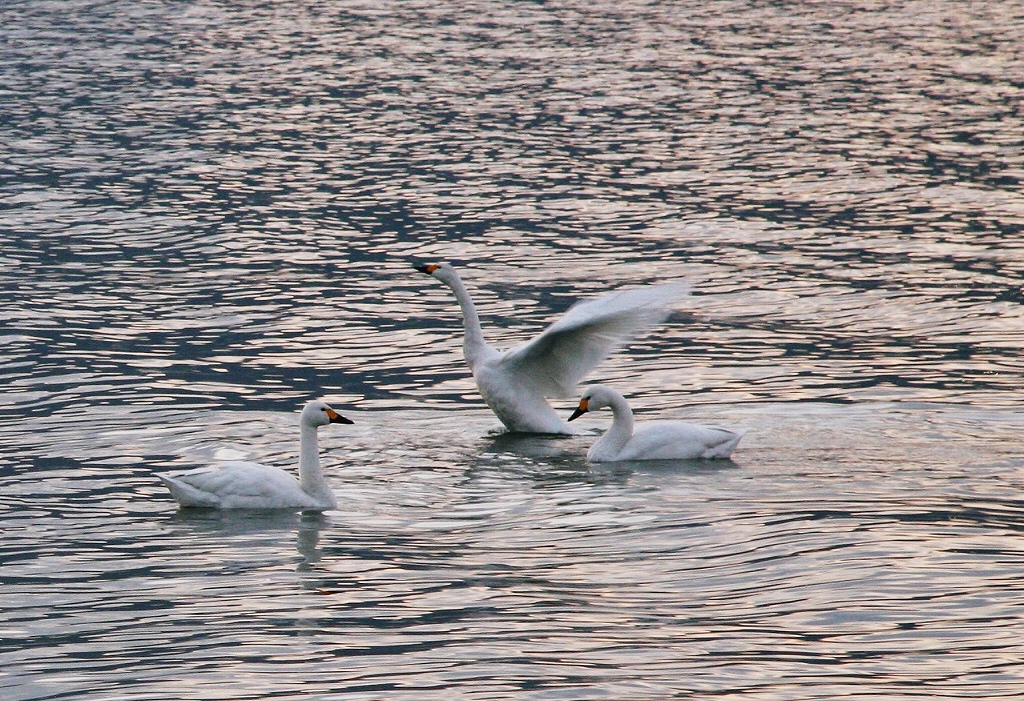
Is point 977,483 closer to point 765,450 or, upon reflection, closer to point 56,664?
point 765,450

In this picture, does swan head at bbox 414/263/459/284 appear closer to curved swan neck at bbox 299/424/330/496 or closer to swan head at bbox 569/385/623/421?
swan head at bbox 569/385/623/421

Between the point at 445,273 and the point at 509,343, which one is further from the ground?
the point at 445,273

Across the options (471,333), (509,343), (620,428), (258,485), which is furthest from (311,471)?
A: (509,343)

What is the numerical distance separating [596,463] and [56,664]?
19.6ft

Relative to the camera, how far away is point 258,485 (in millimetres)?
13352

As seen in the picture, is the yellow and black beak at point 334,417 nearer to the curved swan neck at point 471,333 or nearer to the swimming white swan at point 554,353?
the swimming white swan at point 554,353

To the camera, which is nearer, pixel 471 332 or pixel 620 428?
pixel 620 428

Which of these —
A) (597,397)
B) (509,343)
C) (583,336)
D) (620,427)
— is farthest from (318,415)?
(509,343)

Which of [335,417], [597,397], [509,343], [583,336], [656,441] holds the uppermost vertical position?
[335,417]

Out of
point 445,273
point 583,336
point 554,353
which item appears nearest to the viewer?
point 583,336

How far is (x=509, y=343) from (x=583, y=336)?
278 centimetres

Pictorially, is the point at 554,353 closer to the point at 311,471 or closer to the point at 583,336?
the point at 583,336

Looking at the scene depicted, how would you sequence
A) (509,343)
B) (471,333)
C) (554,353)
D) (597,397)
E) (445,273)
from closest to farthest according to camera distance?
1. (597,397)
2. (554,353)
3. (471,333)
4. (445,273)
5. (509,343)

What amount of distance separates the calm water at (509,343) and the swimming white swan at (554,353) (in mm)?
412
